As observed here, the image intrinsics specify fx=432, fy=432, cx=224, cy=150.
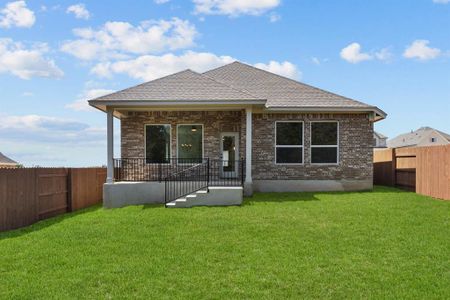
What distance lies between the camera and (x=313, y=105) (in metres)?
16.8

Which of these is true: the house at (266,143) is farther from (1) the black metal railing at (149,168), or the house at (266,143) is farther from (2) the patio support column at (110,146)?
(2) the patio support column at (110,146)

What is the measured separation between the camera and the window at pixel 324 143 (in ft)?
56.3

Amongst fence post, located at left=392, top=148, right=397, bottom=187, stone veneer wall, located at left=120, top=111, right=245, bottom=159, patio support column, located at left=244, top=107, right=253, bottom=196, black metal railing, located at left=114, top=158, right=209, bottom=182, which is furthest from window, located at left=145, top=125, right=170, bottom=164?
fence post, located at left=392, top=148, right=397, bottom=187

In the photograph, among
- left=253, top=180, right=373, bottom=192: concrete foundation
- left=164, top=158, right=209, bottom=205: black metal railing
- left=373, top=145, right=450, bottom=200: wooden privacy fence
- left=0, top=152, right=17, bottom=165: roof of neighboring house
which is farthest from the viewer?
left=0, top=152, right=17, bottom=165: roof of neighboring house

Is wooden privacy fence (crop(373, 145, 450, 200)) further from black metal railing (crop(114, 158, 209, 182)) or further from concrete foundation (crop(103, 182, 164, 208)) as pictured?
concrete foundation (crop(103, 182, 164, 208))

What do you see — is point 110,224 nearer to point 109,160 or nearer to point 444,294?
point 109,160

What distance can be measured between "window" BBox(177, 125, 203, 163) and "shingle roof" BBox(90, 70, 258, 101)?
1.90 metres

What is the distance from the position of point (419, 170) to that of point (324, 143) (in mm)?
3591

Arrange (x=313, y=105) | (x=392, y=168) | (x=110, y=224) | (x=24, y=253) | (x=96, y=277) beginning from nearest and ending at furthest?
(x=96, y=277), (x=24, y=253), (x=110, y=224), (x=313, y=105), (x=392, y=168)

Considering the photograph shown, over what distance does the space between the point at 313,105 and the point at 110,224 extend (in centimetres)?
956

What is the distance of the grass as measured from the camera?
598 centimetres

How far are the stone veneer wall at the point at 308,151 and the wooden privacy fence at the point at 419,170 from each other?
5.33 feet

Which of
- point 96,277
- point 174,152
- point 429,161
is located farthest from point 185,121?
point 96,277

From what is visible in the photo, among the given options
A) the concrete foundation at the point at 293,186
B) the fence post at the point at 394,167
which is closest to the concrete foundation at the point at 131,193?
the concrete foundation at the point at 293,186
